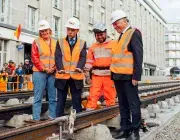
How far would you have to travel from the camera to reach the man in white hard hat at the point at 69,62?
6.44 metres

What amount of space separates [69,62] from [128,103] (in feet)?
5.06

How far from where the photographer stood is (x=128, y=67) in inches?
217

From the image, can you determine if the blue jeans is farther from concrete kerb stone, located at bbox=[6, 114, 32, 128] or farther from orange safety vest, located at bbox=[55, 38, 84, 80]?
orange safety vest, located at bbox=[55, 38, 84, 80]

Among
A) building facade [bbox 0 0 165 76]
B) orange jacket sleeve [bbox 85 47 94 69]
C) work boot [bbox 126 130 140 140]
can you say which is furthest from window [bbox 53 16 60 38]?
work boot [bbox 126 130 140 140]

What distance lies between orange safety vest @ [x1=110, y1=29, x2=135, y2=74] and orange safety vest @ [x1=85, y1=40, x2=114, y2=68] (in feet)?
4.76

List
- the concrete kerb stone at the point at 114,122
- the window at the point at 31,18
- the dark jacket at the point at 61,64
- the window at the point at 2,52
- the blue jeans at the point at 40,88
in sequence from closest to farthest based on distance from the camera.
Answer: the dark jacket at the point at 61,64, the concrete kerb stone at the point at 114,122, the blue jeans at the point at 40,88, the window at the point at 2,52, the window at the point at 31,18

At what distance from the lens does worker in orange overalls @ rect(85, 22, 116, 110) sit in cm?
703

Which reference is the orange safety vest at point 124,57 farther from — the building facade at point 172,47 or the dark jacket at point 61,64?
the building facade at point 172,47

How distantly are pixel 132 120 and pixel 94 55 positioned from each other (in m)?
2.13

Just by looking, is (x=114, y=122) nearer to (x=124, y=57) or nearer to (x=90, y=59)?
(x=90, y=59)

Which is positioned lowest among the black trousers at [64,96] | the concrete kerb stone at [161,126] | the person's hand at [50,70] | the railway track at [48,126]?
the concrete kerb stone at [161,126]

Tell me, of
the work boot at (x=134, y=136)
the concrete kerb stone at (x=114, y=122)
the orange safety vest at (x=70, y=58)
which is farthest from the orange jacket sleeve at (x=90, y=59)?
the work boot at (x=134, y=136)

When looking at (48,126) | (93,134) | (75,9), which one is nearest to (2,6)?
(75,9)

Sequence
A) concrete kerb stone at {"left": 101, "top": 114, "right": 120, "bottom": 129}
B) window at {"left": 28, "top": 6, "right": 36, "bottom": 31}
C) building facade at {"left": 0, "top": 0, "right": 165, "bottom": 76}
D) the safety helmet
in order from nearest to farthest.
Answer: concrete kerb stone at {"left": 101, "top": 114, "right": 120, "bottom": 129}, the safety helmet, building facade at {"left": 0, "top": 0, "right": 165, "bottom": 76}, window at {"left": 28, "top": 6, "right": 36, "bottom": 31}
